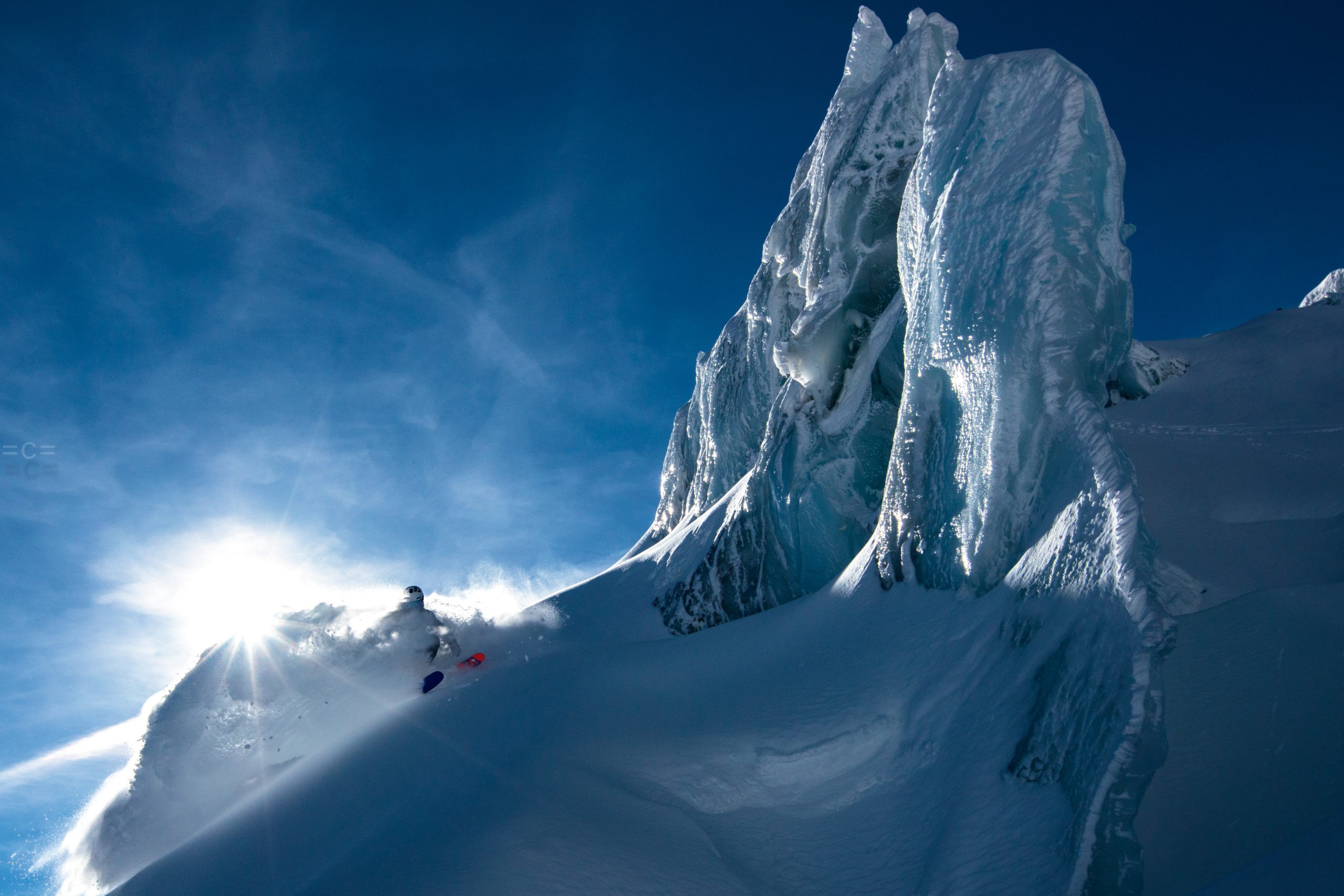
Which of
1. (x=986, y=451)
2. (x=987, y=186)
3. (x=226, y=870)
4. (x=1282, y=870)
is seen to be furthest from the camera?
(x=987, y=186)

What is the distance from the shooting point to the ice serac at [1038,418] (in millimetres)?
3977

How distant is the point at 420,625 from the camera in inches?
500

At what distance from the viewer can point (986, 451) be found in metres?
6.70

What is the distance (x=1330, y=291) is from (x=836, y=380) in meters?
12.0

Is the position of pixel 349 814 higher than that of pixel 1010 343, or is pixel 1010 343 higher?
pixel 1010 343

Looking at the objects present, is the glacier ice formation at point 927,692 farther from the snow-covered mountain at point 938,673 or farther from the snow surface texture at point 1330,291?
the snow surface texture at point 1330,291

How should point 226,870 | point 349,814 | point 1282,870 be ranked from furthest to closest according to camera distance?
point 349,814 → point 226,870 → point 1282,870

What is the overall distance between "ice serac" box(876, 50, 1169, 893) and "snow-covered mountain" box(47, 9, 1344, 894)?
0.03m

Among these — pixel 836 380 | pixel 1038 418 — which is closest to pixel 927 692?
pixel 1038 418

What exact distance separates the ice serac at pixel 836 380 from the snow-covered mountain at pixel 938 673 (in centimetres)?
11

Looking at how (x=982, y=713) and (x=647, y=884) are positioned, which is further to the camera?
(x=982, y=713)

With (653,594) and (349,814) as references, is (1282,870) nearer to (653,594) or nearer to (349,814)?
(349,814)

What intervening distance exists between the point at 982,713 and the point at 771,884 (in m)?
2.10

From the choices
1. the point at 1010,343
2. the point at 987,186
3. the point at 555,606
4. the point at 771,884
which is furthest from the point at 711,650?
the point at 555,606
